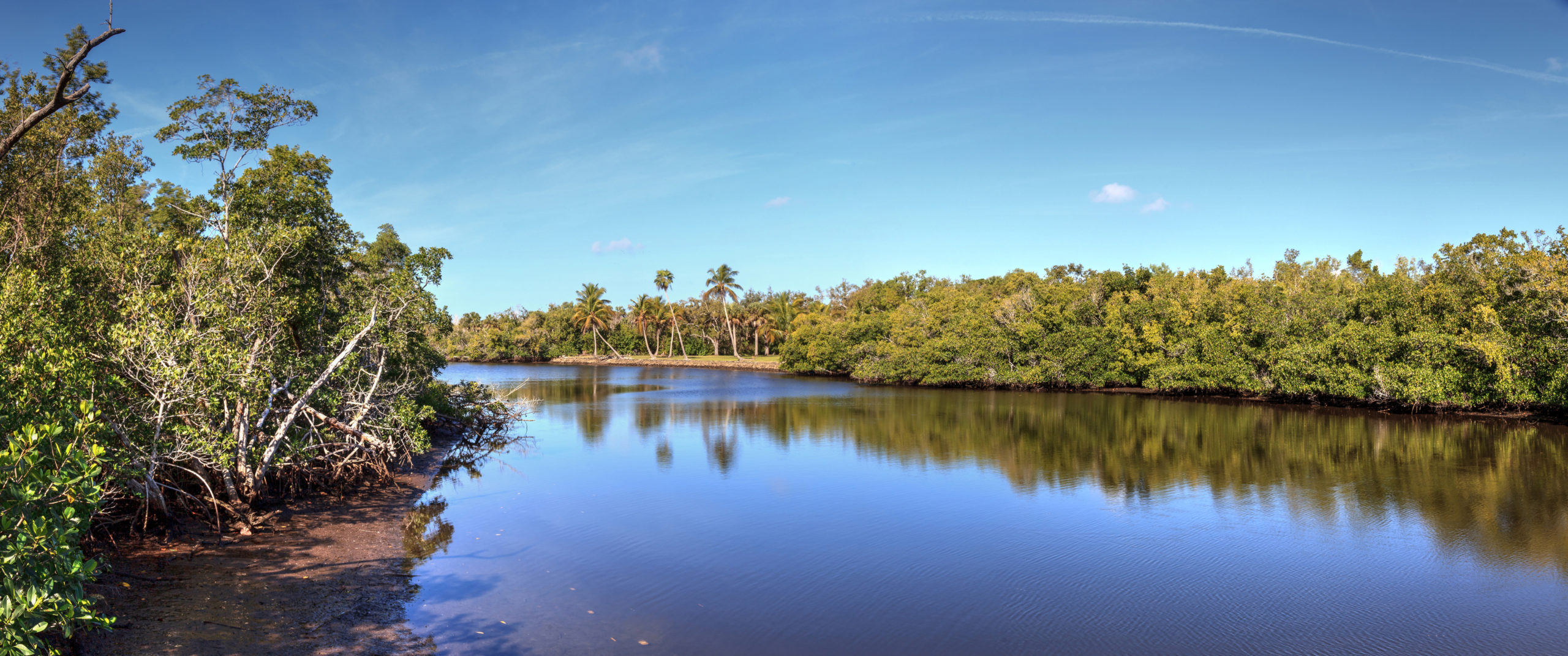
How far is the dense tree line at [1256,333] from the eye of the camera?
26703 millimetres

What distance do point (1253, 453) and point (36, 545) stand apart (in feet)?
83.3

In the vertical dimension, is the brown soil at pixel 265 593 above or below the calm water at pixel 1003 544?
above

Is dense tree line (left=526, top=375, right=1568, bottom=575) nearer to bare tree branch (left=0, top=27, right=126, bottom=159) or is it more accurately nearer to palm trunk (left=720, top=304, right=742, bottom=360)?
bare tree branch (left=0, top=27, right=126, bottom=159)

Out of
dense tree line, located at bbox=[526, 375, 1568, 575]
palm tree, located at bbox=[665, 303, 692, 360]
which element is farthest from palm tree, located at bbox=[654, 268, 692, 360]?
dense tree line, located at bbox=[526, 375, 1568, 575]

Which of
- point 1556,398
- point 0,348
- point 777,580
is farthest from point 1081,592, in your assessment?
point 1556,398

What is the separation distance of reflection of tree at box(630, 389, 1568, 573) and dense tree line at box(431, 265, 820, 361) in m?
47.3

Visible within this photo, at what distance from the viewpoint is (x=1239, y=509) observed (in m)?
15.6

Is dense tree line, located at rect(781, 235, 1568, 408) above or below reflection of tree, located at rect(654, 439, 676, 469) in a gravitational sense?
above

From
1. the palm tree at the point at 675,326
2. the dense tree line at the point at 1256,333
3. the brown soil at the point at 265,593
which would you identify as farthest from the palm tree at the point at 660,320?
the brown soil at the point at 265,593

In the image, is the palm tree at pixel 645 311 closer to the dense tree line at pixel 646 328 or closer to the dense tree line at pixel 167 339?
the dense tree line at pixel 646 328

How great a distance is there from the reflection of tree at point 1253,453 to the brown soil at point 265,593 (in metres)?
10.4

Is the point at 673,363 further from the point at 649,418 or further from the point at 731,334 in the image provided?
the point at 649,418

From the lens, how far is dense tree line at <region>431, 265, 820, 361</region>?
84375 millimetres

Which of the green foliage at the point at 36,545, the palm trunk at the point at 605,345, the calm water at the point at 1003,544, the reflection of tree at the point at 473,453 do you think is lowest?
the calm water at the point at 1003,544
